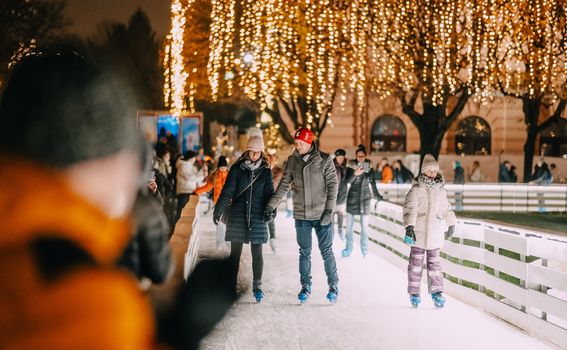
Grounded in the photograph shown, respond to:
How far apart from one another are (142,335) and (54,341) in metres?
0.14

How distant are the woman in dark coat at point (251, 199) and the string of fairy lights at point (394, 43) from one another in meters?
14.9

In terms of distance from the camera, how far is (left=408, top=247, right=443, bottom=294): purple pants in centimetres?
854

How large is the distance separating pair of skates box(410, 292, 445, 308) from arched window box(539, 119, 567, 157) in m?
37.1

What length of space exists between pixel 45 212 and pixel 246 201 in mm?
7628

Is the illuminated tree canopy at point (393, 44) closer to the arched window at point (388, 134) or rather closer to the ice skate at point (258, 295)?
the ice skate at point (258, 295)

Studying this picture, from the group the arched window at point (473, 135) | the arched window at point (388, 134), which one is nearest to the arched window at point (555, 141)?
the arched window at point (473, 135)

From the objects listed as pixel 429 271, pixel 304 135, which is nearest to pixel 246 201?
pixel 304 135

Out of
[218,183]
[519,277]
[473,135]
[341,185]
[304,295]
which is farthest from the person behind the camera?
[473,135]

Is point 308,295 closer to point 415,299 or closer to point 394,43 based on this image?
point 415,299

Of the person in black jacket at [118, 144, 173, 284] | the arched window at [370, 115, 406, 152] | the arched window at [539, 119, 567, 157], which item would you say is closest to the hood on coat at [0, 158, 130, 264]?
the person in black jacket at [118, 144, 173, 284]

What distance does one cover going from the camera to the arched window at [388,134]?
42719 millimetres

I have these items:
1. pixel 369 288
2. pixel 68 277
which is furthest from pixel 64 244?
pixel 369 288

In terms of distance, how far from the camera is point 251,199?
28.6ft

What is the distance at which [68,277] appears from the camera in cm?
106
